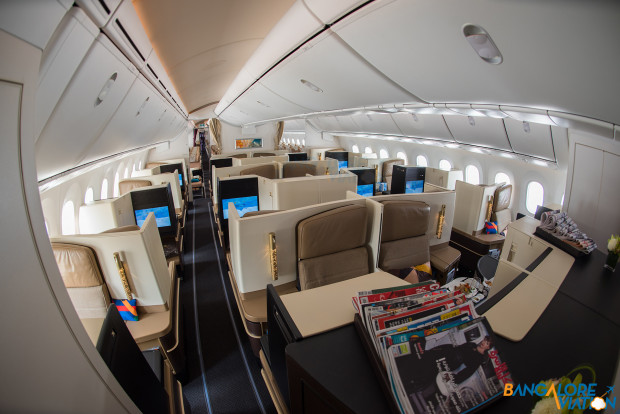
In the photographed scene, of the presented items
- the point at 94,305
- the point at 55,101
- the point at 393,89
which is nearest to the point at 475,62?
the point at 393,89

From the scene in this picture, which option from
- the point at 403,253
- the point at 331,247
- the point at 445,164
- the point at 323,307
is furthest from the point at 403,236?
the point at 445,164

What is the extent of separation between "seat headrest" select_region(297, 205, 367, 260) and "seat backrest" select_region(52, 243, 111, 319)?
1960mm

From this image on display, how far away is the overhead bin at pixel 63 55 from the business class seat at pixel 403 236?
291 centimetres

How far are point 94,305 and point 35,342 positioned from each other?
2.25 metres

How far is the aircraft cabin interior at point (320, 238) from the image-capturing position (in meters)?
0.77

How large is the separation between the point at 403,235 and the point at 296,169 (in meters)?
3.79

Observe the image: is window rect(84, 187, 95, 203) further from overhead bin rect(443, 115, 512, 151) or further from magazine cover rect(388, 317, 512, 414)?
overhead bin rect(443, 115, 512, 151)

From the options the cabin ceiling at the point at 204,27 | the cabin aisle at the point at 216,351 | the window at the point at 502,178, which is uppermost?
the cabin ceiling at the point at 204,27

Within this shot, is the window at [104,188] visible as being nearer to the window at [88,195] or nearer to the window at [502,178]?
the window at [88,195]

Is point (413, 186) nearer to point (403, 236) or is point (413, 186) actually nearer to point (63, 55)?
point (403, 236)

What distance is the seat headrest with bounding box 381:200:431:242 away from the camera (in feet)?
10.2

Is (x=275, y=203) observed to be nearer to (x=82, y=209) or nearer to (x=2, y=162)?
(x=82, y=209)

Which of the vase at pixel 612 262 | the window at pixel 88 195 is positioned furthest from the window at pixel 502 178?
the window at pixel 88 195

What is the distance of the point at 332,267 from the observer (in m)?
2.74
